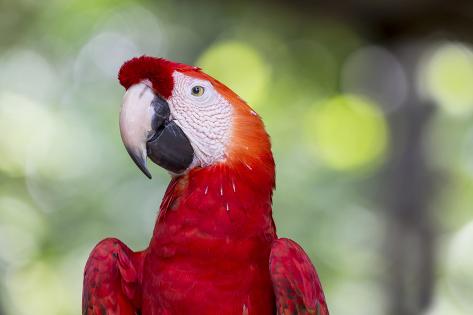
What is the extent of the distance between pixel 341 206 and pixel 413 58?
773mm

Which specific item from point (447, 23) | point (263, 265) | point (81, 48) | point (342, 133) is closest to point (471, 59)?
point (447, 23)

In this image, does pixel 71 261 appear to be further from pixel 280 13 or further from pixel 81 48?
pixel 280 13

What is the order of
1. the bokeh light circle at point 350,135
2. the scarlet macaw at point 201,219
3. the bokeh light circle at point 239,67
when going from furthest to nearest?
the bokeh light circle at point 350,135 → the bokeh light circle at point 239,67 → the scarlet macaw at point 201,219

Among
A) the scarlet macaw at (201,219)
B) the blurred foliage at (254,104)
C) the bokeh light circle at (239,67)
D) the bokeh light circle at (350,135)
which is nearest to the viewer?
the scarlet macaw at (201,219)

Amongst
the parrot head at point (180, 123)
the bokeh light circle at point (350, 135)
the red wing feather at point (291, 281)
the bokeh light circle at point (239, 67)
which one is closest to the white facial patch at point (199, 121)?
the parrot head at point (180, 123)

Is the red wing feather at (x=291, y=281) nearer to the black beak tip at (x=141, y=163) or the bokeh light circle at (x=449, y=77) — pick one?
the black beak tip at (x=141, y=163)

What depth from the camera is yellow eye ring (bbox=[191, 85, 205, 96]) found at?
1.00 meters

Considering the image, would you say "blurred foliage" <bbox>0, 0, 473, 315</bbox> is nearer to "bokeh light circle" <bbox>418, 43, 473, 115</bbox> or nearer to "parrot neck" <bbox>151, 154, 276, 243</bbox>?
"bokeh light circle" <bbox>418, 43, 473, 115</bbox>

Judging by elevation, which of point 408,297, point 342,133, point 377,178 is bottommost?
point 408,297

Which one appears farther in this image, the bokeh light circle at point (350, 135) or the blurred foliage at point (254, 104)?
the bokeh light circle at point (350, 135)

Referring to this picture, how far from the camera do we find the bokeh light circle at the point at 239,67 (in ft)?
9.62

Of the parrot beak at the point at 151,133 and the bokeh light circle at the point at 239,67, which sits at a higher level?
the bokeh light circle at the point at 239,67

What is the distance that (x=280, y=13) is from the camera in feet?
10.1

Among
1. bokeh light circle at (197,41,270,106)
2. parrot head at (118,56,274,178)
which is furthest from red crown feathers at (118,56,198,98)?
bokeh light circle at (197,41,270,106)
